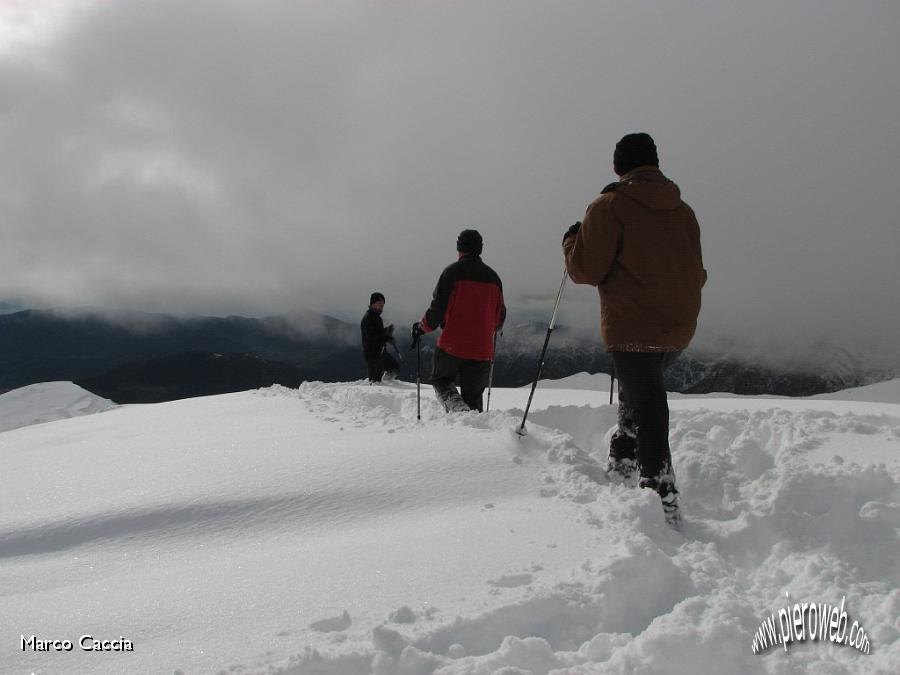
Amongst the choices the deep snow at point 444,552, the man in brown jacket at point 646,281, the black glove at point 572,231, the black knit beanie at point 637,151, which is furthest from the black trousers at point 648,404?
the black knit beanie at point 637,151

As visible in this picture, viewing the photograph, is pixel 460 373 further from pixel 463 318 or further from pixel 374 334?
pixel 374 334

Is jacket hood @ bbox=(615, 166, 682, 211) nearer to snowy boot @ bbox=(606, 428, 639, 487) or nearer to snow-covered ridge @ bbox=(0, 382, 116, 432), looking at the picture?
snowy boot @ bbox=(606, 428, 639, 487)

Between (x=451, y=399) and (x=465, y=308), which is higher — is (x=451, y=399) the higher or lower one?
the lower one

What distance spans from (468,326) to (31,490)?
4.03 meters

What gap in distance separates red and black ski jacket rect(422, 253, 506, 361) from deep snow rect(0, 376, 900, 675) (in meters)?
1.31

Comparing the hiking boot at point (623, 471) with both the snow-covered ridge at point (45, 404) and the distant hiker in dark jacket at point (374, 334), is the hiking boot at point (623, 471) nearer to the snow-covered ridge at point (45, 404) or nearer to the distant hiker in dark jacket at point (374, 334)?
the distant hiker in dark jacket at point (374, 334)

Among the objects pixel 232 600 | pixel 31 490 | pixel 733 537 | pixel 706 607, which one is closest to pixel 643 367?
pixel 733 537

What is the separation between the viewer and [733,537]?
2.75 metres

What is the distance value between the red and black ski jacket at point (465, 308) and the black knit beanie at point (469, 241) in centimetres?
7

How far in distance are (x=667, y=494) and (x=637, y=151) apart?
2.20 m

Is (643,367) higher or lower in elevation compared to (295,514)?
higher

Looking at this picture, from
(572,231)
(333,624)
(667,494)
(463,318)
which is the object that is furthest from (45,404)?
(667,494)

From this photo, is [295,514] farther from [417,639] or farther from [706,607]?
[706,607]

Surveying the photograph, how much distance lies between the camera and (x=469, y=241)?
5.72 m
